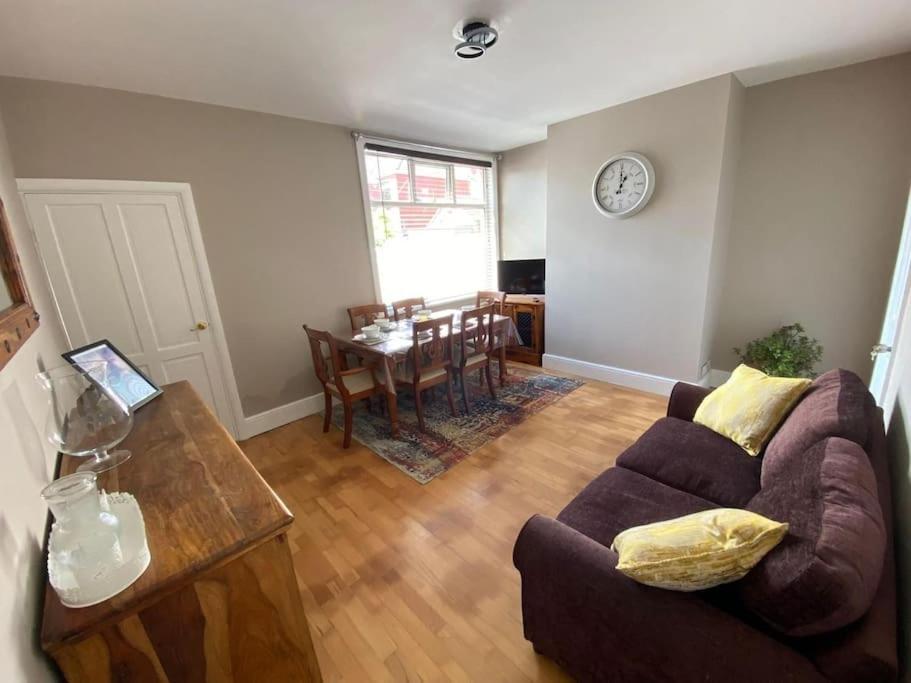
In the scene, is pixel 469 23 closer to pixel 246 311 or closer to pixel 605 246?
pixel 605 246

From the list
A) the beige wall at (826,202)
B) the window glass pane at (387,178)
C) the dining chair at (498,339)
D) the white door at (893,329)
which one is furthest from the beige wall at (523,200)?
the white door at (893,329)

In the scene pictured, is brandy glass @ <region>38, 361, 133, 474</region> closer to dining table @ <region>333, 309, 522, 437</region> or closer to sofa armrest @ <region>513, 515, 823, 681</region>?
sofa armrest @ <region>513, 515, 823, 681</region>

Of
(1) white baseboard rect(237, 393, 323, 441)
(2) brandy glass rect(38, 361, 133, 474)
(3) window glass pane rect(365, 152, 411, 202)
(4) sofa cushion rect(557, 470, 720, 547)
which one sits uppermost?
(3) window glass pane rect(365, 152, 411, 202)

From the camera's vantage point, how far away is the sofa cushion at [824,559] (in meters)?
0.73

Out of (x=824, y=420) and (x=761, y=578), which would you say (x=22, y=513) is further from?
(x=824, y=420)

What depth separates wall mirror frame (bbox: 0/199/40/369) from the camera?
104 centimetres

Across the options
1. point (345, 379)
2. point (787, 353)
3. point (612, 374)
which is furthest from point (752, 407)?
point (345, 379)

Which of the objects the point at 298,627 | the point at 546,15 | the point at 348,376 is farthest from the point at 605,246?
the point at 298,627

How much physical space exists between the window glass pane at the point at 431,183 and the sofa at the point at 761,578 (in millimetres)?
3619

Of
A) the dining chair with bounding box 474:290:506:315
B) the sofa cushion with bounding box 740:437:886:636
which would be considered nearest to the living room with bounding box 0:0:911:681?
the sofa cushion with bounding box 740:437:886:636

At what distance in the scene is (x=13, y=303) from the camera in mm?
1239

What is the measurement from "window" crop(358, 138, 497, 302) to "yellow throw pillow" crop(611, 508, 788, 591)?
129 inches

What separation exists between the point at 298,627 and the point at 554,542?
2.44ft

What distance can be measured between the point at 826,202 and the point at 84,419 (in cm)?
442
